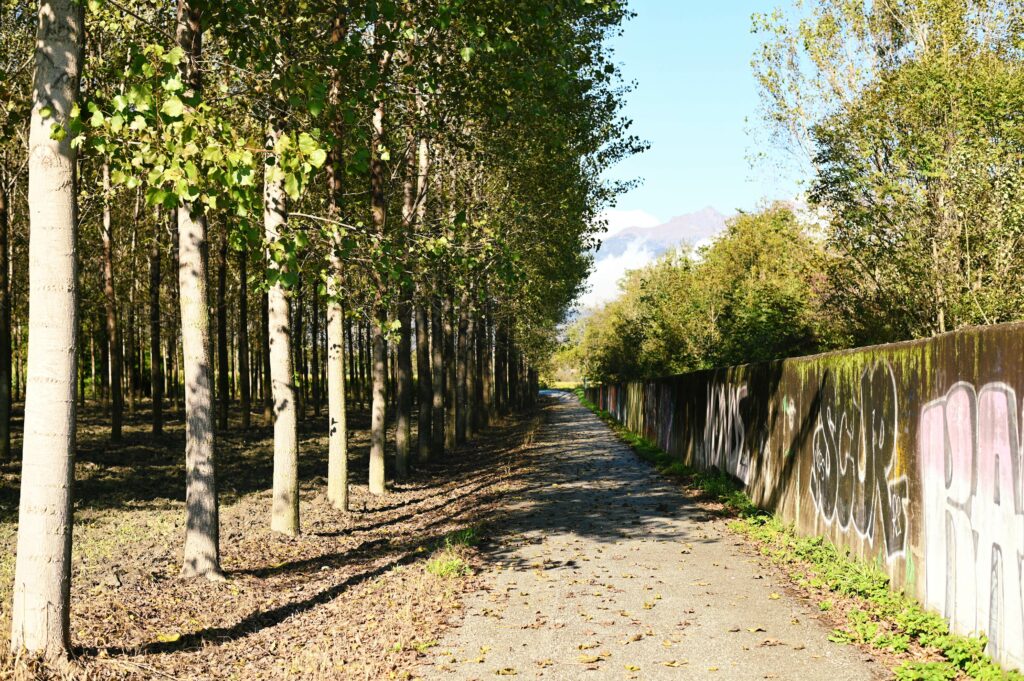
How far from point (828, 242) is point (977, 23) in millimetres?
6643

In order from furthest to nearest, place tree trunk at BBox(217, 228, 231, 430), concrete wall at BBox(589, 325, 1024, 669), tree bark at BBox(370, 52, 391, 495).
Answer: tree trunk at BBox(217, 228, 231, 430) → tree bark at BBox(370, 52, 391, 495) → concrete wall at BBox(589, 325, 1024, 669)

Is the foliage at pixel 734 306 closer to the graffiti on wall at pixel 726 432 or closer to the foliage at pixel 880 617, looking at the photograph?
the graffiti on wall at pixel 726 432

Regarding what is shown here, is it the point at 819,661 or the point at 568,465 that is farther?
the point at 568,465

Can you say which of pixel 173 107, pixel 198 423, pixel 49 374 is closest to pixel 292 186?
pixel 173 107

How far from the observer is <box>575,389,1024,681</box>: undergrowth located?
21.7 ft

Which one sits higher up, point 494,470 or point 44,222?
point 44,222

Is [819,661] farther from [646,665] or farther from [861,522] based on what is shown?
[861,522]

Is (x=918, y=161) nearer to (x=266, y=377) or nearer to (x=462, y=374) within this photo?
(x=462, y=374)

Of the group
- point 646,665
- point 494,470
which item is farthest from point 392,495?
point 646,665

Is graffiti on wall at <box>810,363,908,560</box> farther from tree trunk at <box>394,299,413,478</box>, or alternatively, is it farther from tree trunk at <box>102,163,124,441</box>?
tree trunk at <box>102,163,124,441</box>

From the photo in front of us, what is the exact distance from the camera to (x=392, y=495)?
1817 centimetres

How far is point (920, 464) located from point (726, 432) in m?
10.3

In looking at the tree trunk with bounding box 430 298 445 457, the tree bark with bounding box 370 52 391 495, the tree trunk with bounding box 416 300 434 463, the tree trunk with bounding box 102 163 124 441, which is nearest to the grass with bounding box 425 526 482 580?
the tree bark with bounding box 370 52 391 495

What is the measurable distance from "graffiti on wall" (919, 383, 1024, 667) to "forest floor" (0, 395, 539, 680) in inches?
168
